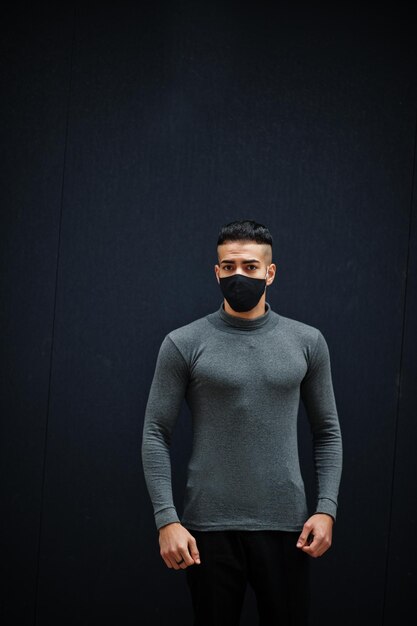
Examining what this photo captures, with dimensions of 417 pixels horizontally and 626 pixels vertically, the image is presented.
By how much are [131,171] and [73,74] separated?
1.47ft

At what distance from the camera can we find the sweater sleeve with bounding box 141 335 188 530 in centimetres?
187

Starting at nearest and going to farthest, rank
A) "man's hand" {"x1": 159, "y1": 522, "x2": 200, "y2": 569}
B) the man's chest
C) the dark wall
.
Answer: "man's hand" {"x1": 159, "y1": 522, "x2": 200, "y2": 569} < the man's chest < the dark wall

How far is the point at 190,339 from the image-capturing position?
6.37 ft

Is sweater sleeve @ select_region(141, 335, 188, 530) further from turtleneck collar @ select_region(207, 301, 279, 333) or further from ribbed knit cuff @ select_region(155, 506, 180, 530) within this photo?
turtleneck collar @ select_region(207, 301, 279, 333)

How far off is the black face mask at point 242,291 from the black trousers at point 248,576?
65 centimetres

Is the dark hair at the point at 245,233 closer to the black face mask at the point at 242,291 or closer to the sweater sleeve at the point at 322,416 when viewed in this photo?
the black face mask at the point at 242,291

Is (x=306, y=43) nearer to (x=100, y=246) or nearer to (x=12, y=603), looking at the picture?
(x=100, y=246)

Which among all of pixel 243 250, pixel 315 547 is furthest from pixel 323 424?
pixel 243 250

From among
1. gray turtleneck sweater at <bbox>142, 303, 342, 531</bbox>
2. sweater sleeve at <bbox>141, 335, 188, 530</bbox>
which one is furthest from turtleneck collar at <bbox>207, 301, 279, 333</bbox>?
sweater sleeve at <bbox>141, 335, 188, 530</bbox>

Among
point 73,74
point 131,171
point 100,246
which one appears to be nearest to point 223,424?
point 100,246

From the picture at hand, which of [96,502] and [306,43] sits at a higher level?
[306,43]

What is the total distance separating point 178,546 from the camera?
1771 mm

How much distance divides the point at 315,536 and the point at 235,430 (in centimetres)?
37

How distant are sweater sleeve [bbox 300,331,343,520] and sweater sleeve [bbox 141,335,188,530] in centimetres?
38
